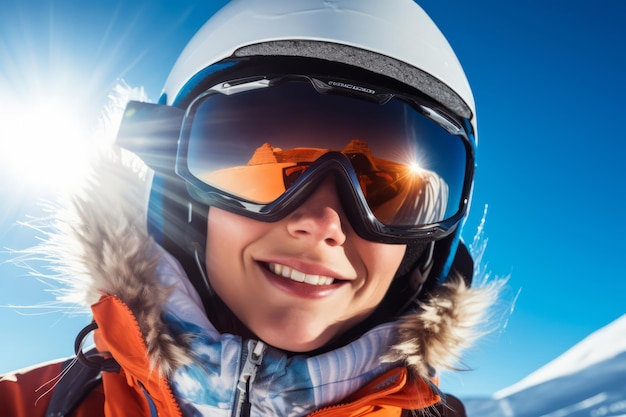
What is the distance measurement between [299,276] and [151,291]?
0.51 metres

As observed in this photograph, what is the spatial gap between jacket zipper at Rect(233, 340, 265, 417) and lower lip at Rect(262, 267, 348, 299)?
0.67 feet

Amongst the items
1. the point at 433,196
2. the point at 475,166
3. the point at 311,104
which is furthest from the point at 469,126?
the point at 311,104

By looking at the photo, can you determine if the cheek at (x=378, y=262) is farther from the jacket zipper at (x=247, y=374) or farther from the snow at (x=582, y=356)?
the snow at (x=582, y=356)

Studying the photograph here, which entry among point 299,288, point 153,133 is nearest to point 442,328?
point 299,288

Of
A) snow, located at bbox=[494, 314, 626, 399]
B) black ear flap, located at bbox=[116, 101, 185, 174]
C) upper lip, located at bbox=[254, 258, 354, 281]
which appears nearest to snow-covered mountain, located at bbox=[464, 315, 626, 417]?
snow, located at bbox=[494, 314, 626, 399]

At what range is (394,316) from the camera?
5.97ft

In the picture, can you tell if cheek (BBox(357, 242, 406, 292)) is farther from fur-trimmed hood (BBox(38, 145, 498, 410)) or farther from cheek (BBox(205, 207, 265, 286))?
cheek (BBox(205, 207, 265, 286))

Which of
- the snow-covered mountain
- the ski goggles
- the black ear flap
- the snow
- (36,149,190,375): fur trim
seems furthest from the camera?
the snow

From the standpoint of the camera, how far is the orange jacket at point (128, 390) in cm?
145

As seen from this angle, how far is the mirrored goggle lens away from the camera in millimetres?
1562

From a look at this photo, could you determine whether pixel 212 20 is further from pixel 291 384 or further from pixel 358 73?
pixel 291 384

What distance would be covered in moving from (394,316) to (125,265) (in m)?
1.06

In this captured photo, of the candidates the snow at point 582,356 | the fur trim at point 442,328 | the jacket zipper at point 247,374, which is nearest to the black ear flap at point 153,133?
the jacket zipper at point 247,374

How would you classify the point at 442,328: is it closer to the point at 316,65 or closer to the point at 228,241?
the point at 228,241
